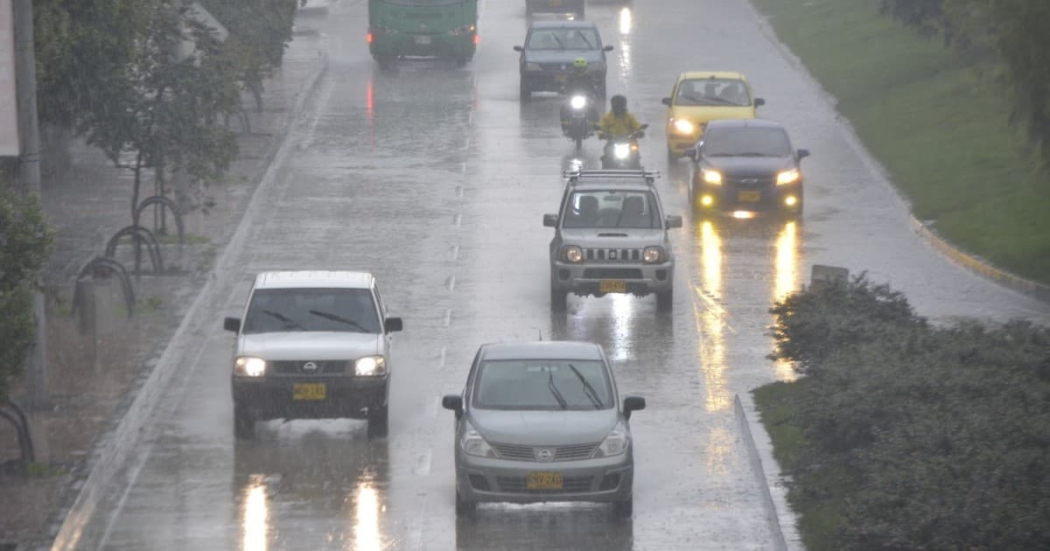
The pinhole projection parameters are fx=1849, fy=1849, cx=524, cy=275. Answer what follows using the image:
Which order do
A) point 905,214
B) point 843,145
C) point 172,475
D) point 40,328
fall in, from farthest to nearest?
point 843,145 < point 905,214 < point 40,328 < point 172,475

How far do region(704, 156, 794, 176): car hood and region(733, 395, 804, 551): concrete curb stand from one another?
1265 cm

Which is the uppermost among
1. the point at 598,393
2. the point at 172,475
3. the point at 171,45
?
the point at 171,45

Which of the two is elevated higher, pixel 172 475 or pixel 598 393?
pixel 598 393

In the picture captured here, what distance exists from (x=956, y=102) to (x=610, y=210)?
17.3 m

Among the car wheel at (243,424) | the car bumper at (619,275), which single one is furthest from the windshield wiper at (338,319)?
the car bumper at (619,275)

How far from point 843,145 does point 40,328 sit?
23770mm

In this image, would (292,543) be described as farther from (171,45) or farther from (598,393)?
(171,45)

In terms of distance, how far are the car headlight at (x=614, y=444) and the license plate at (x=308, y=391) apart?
12.2 ft

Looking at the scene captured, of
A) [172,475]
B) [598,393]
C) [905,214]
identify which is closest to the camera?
[598,393]

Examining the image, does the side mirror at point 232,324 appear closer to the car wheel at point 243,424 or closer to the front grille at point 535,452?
the car wheel at point 243,424

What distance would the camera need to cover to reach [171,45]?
92.1ft

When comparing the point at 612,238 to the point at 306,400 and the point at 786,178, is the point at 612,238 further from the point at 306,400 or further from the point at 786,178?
the point at 786,178

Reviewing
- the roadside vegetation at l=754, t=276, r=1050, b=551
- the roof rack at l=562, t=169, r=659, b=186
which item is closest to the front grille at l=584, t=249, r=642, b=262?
the roof rack at l=562, t=169, r=659, b=186

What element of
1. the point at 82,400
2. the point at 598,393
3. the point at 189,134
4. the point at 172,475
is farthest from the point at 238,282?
the point at 598,393
